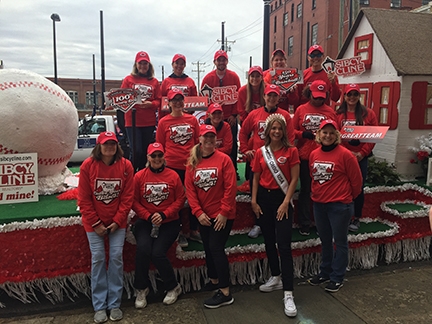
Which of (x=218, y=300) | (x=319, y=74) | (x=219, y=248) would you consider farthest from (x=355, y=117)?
(x=218, y=300)

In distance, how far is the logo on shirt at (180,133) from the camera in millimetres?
4312

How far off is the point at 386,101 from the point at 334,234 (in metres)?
3.17

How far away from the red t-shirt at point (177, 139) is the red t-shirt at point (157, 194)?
474mm

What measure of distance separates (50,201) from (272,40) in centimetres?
4013

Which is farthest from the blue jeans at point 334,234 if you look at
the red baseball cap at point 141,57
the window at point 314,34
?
the window at point 314,34

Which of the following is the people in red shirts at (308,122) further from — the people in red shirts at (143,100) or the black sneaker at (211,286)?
the people in red shirts at (143,100)

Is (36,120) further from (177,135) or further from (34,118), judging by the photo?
(177,135)

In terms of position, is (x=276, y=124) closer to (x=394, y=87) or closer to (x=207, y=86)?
(x=207, y=86)

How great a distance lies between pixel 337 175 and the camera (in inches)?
150

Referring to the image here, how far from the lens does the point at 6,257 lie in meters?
3.76

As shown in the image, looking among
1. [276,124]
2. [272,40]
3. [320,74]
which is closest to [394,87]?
[320,74]

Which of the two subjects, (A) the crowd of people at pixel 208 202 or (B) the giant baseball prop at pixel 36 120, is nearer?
(A) the crowd of people at pixel 208 202

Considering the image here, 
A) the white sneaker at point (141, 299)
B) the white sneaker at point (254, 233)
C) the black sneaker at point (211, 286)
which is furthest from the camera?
the white sneaker at point (254, 233)

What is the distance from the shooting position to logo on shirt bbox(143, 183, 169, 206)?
3.80 metres
